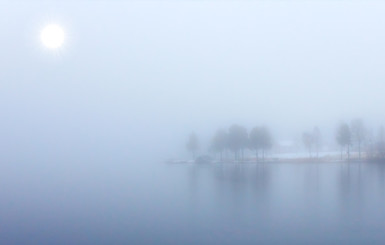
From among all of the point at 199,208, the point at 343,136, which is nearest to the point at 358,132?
the point at 343,136

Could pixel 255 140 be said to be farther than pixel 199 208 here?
Yes

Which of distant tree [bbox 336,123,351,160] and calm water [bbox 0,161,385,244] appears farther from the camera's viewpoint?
distant tree [bbox 336,123,351,160]

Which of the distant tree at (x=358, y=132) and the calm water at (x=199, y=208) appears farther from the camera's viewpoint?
the distant tree at (x=358, y=132)

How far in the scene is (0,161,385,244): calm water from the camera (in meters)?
7.79

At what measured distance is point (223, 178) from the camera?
14586 mm

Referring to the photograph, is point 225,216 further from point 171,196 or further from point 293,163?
point 293,163

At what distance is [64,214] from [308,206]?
5536 millimetres

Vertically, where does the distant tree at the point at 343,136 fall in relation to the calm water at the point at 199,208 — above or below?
above

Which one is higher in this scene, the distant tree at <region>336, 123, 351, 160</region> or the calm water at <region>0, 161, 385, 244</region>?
the distant tree at <region>336, 123, 351, 160</region>

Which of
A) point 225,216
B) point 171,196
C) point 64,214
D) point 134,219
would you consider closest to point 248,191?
point 171,196

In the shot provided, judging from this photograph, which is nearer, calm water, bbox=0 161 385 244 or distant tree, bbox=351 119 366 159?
calm water, bbox=0 161 385 244

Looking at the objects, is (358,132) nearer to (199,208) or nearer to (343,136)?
(343,136)

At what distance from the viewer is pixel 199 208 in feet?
32.9

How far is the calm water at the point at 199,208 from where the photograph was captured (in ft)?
25.6
